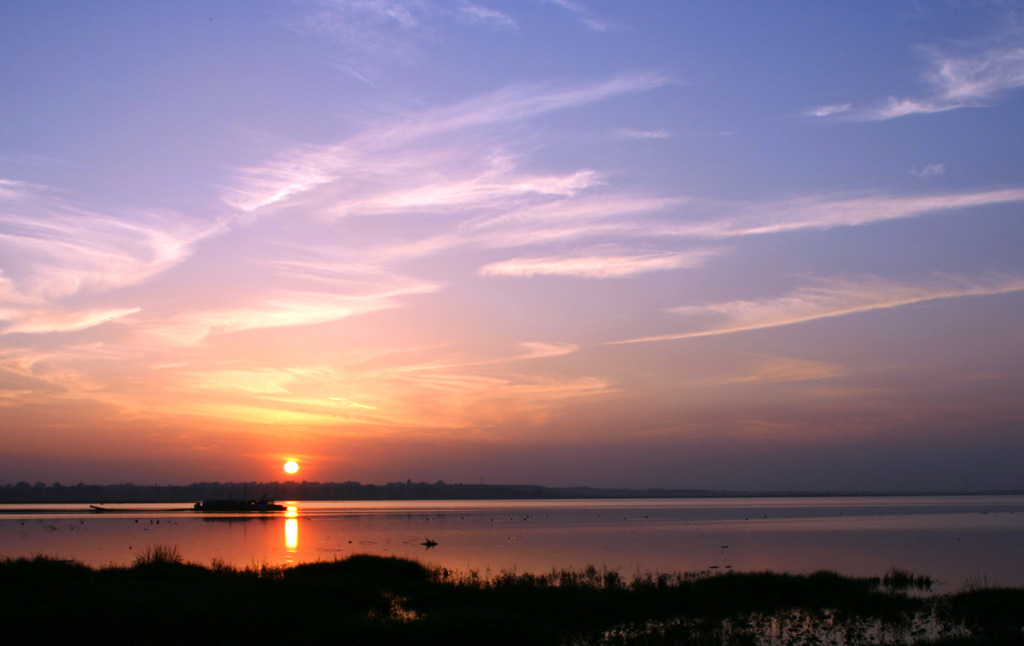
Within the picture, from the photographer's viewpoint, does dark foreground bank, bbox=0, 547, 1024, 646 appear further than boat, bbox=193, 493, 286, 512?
No

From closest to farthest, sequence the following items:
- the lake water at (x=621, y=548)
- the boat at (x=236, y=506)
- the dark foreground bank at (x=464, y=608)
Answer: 1. the dark foreground bank at (x=464, y=608)
2. the lake water at (x=621, y=548)
3. the boat at (x=236, y=506)

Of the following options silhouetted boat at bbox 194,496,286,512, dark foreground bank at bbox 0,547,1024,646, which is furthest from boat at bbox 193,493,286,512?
dark foreground bank at bbox 0,547,1024,646

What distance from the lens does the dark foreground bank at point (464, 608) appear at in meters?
19.0

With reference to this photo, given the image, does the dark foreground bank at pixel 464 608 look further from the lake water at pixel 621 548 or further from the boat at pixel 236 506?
the boat at pixel 236 506

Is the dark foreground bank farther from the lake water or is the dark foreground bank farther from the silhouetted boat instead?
the silhouetted boat

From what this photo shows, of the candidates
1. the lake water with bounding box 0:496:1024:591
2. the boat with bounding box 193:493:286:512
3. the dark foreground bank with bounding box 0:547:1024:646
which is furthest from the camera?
the boat with bounding box 193:493:286:512

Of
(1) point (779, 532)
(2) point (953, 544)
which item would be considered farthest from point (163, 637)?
(1) point (779, 532)

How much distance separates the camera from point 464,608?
838 inches

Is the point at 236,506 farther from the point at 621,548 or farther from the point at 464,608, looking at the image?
the point at 464,608

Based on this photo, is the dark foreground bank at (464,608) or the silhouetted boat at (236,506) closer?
the dark foreground bank at (464,608)

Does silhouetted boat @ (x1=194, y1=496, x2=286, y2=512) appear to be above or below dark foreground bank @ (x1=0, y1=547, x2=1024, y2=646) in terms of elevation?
below

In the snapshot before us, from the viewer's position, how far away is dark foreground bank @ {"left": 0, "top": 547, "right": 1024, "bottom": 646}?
19.0 metres

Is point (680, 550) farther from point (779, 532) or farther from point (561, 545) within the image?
point (779, 532)

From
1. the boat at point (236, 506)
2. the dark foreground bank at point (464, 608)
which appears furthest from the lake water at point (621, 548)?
the boat at point (236, 506)
